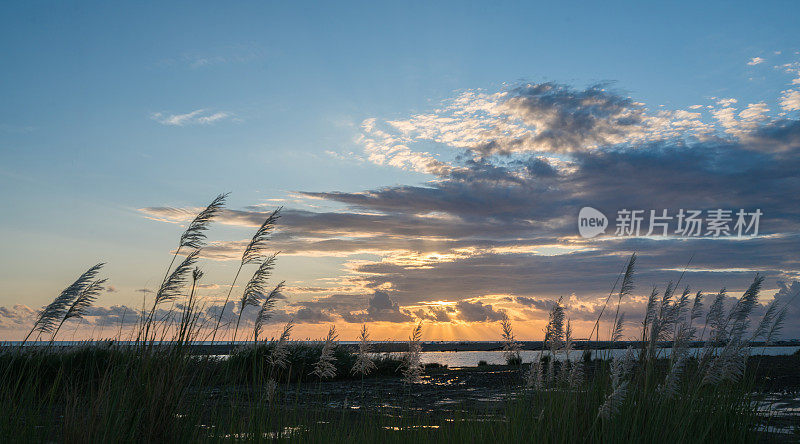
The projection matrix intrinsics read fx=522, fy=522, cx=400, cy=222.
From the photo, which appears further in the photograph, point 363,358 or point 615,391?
point 363,358

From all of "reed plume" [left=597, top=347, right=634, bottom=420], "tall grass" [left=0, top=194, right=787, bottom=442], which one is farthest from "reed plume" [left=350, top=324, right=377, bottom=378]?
"reed plume" [left=597, top=347, right=634, bottom=420]

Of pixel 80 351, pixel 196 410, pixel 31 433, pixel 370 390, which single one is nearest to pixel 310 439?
pixel 196 410

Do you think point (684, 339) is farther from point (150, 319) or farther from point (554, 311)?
point (150, 319)

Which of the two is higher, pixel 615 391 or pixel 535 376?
pixel 615 391

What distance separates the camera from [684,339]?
17.1 feet

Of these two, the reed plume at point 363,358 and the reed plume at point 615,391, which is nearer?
the reed plume at point 615,391

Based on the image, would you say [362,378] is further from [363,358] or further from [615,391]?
[615,391]

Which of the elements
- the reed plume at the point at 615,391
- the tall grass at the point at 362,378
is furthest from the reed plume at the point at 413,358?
the reed plume at the point at 615,391

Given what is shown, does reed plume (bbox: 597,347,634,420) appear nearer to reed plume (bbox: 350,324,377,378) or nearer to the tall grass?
the tall grass

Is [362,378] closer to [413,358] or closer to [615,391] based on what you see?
[413,358]

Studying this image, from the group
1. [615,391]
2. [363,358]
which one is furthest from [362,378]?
[615,391]

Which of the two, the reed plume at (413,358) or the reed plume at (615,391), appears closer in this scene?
the reed plume at (615,391)

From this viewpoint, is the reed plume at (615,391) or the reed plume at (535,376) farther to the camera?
the reed plume at (535,376)

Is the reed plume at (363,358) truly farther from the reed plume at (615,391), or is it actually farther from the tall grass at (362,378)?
the reed plume at (615,391)
